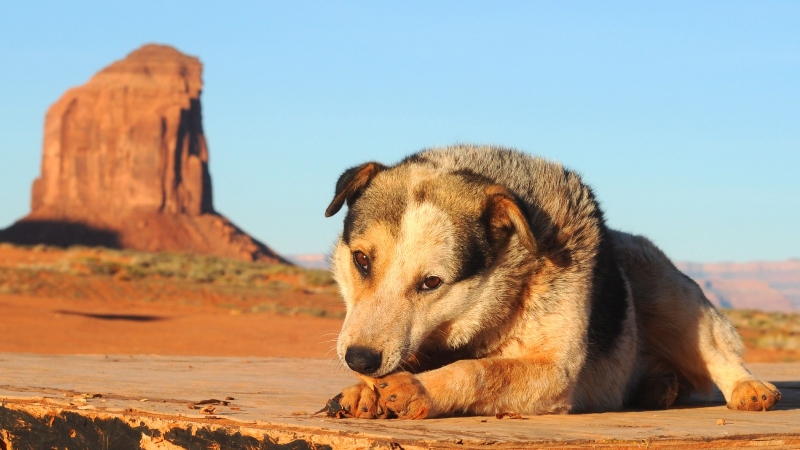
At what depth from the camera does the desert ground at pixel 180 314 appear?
22345 mm

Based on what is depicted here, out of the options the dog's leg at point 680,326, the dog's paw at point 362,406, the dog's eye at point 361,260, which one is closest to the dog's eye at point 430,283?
the dog's eye at point 361,260

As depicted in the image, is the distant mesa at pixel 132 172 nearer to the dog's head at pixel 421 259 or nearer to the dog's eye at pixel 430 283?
the dog's head at pixel 421 259

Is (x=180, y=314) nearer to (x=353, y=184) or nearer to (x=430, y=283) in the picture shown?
(x=353, y=184)

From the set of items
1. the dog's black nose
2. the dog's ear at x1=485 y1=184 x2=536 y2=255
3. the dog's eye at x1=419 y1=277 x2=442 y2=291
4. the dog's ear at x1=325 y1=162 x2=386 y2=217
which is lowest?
the dog's black nose

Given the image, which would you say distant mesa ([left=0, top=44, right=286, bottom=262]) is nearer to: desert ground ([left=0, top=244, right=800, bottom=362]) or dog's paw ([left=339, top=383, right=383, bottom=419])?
desert ground ([left=0, top=244, right=800, bottom=362])

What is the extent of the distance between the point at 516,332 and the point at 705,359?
5.72 feet

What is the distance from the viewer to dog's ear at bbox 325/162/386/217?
514 cm

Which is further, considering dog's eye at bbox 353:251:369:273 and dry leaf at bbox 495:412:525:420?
dog's eye at bbox 353:251:369:273

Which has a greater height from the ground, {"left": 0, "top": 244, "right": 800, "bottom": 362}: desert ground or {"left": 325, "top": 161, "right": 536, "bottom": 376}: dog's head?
{"left": 325, "top": 161, "right": 536, "bottom": 376}: dog's head

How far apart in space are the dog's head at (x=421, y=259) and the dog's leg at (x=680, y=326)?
64.8 inches

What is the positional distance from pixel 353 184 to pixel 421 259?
838 mm

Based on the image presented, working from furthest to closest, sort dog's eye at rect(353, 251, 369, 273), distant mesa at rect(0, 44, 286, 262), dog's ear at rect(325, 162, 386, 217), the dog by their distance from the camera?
1. distant mesa at rect(0, 44, 286, 262)
2. dog's ear at rect(325, 162, 386, 217)
3. dog's eye at rect(353, 251, 369, 273)
4. the dog

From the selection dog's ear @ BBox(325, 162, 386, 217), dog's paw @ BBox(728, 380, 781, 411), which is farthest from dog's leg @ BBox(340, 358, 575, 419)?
dog's paw @ BBox(728, 380, 781, 411)


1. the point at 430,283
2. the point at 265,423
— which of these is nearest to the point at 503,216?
the point at 430,283
